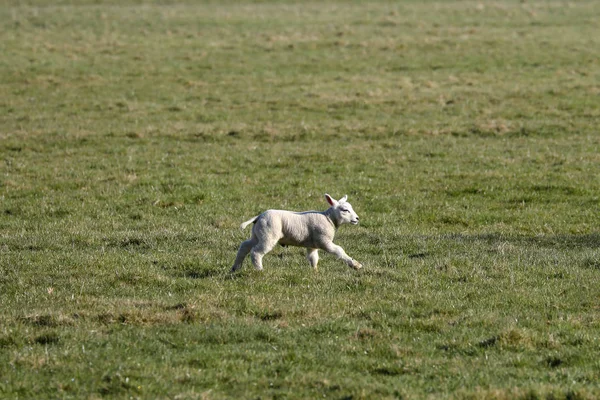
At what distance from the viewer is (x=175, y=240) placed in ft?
53.2

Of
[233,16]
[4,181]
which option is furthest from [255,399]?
[233,16]

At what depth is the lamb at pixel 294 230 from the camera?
1286 cm

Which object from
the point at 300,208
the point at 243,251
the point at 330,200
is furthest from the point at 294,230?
the point at 300,208

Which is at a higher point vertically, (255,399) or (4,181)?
(255,399)

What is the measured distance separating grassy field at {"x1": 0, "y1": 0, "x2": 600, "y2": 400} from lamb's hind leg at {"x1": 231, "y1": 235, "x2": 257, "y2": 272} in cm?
24

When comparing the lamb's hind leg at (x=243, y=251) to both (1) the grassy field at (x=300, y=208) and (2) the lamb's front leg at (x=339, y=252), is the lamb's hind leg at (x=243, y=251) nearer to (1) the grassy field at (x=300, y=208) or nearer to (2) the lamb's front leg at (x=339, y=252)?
(1) the grassy field at (x=300, y=208)

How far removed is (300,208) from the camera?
20.0 meters

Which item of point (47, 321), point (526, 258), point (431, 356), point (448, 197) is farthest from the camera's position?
point (448, 197)

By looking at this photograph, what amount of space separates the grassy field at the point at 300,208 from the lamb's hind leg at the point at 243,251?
0.24m

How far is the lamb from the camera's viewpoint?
12.9m

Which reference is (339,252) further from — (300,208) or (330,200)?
(300,208)

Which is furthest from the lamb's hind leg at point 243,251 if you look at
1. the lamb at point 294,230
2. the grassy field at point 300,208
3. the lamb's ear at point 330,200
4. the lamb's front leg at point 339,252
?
the lamb's ear at point 330,200

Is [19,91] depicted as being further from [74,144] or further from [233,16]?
[233,16]

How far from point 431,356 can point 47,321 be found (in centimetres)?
445
